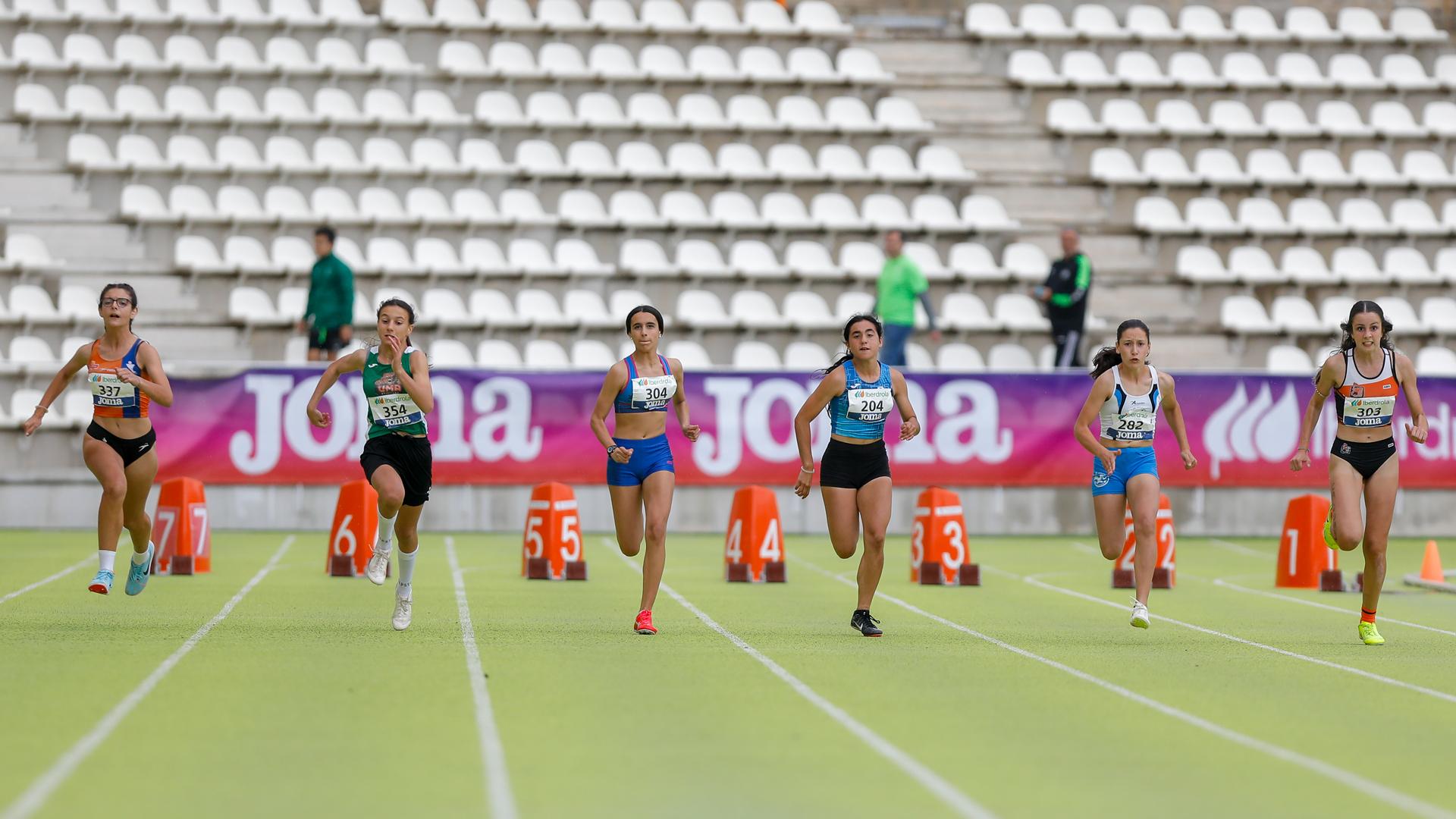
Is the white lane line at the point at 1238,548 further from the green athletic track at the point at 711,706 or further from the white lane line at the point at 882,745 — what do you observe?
the white lane line at the point at 882,745

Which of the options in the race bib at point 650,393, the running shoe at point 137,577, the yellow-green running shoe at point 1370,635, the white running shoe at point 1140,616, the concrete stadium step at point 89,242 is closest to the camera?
the race bib at point 650,393

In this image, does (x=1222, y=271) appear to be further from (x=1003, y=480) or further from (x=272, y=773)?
(x=272, y=773)

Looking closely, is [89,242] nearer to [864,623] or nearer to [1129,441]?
[864,623]

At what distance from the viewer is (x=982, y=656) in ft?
35.3

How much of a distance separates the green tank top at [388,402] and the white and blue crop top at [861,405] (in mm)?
2547

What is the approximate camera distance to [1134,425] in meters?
12.4

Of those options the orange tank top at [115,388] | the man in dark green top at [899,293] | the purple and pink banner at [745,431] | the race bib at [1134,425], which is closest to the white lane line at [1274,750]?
the race bib at [1134,425]

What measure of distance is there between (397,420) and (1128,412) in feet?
15.3

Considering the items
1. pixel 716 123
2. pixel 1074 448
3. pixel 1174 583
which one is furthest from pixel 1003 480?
pixel 716 123

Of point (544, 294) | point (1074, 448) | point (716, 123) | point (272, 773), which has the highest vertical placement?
point (716, 123)

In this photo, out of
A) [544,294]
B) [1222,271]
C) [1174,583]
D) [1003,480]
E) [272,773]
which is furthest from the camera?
[1222,271]

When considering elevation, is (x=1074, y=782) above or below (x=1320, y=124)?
below

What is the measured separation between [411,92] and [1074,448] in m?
11.5

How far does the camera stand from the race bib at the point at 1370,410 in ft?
38.8
